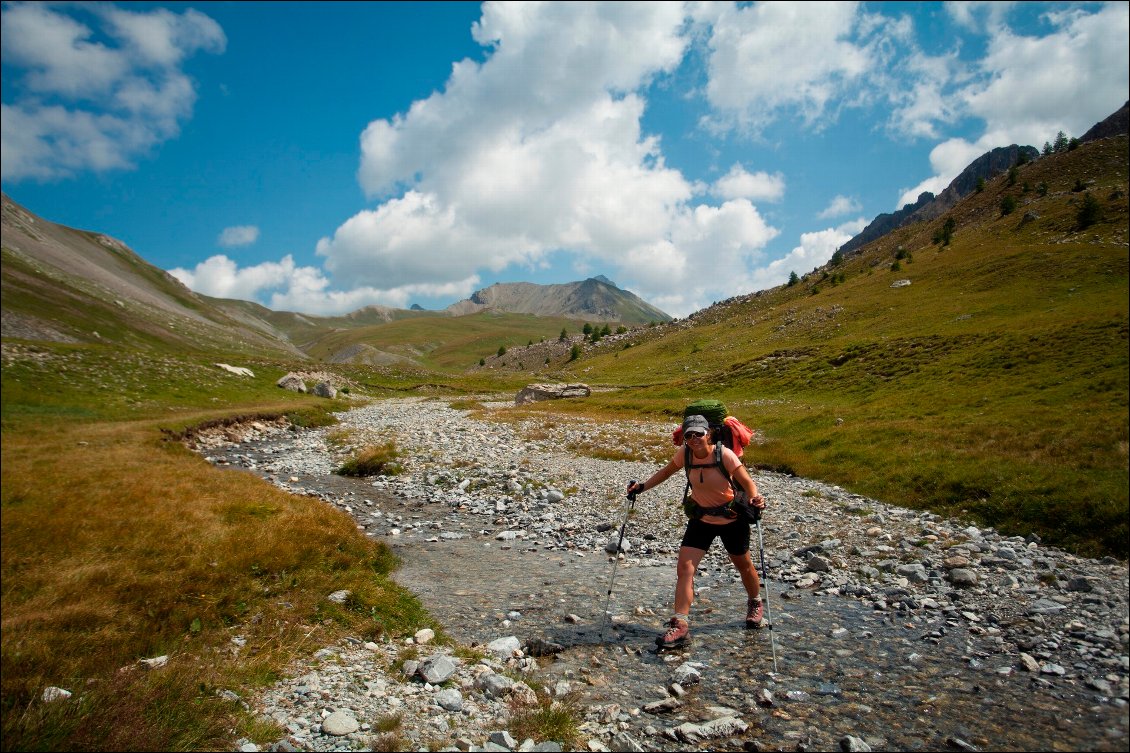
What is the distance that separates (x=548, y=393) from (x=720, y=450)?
59071 millimetres

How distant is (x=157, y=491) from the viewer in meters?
10.2

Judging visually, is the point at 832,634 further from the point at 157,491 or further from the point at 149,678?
the point at 157,491

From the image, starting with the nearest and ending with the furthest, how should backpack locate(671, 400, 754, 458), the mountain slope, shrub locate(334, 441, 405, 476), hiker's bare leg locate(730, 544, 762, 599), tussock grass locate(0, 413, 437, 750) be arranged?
tussock grass locate(0, 413, 437, 750)
backpack locate(671, 400, 754, 458)
hiker's bare leg locate(730, 544, 762, 599)
the mountain slope
shrub locate(334, 441, 405, 476)

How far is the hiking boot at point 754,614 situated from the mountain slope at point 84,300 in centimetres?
1896

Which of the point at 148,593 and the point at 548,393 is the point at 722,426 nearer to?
the point at 148,593

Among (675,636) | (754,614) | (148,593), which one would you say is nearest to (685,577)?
A: (675,636)

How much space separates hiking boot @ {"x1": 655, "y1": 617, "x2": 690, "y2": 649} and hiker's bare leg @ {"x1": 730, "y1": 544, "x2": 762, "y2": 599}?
129 cm

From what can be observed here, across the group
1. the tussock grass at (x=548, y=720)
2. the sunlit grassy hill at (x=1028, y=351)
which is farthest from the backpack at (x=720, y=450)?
the tussock grass at (x=548, y=720)

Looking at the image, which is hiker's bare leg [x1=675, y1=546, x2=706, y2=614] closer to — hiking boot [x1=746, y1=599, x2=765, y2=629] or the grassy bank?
hiking boot [x1=746, y1=599, x2=765, y2=629]

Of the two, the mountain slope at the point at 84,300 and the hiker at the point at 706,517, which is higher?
the mountain slope at the point at 84,300

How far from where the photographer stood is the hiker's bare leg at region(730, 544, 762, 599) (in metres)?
8.16

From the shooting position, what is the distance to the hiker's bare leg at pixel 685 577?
804 centimetres

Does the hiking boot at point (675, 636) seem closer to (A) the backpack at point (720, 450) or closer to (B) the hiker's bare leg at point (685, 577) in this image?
(B) the hiker's bare leg at point (685, 577)

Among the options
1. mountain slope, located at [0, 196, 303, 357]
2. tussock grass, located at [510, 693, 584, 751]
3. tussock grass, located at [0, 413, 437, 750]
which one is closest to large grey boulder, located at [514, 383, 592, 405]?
mountain slope, located at [0, 196, 303, 357]
